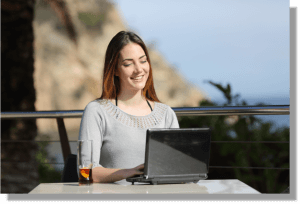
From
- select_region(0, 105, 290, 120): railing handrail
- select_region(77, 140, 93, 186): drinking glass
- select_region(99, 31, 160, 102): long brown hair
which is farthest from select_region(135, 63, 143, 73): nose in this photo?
select_region(0, 105, 290, 120): railing handrail

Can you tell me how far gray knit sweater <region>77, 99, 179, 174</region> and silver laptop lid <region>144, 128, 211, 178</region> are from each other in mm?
369

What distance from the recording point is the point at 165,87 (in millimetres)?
23797

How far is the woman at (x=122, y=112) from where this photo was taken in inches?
65.6

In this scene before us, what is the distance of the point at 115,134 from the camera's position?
66.4 inches

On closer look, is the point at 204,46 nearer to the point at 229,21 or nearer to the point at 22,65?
the point at 229,21

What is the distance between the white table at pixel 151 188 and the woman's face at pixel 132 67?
533 millimetres

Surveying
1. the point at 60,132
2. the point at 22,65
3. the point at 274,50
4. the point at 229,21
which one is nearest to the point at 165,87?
the point at 229,21

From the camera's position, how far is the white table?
1.24 metres

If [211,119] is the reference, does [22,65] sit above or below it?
above

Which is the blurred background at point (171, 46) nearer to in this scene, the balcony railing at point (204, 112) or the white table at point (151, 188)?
the balcony railing at point (204, 112)

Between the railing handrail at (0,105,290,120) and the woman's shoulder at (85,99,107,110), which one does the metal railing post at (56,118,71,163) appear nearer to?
the railing handrail at (0,105,290,120)

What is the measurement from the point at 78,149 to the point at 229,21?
807 inches

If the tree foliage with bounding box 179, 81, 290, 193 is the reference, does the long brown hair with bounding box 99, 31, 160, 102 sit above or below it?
above
